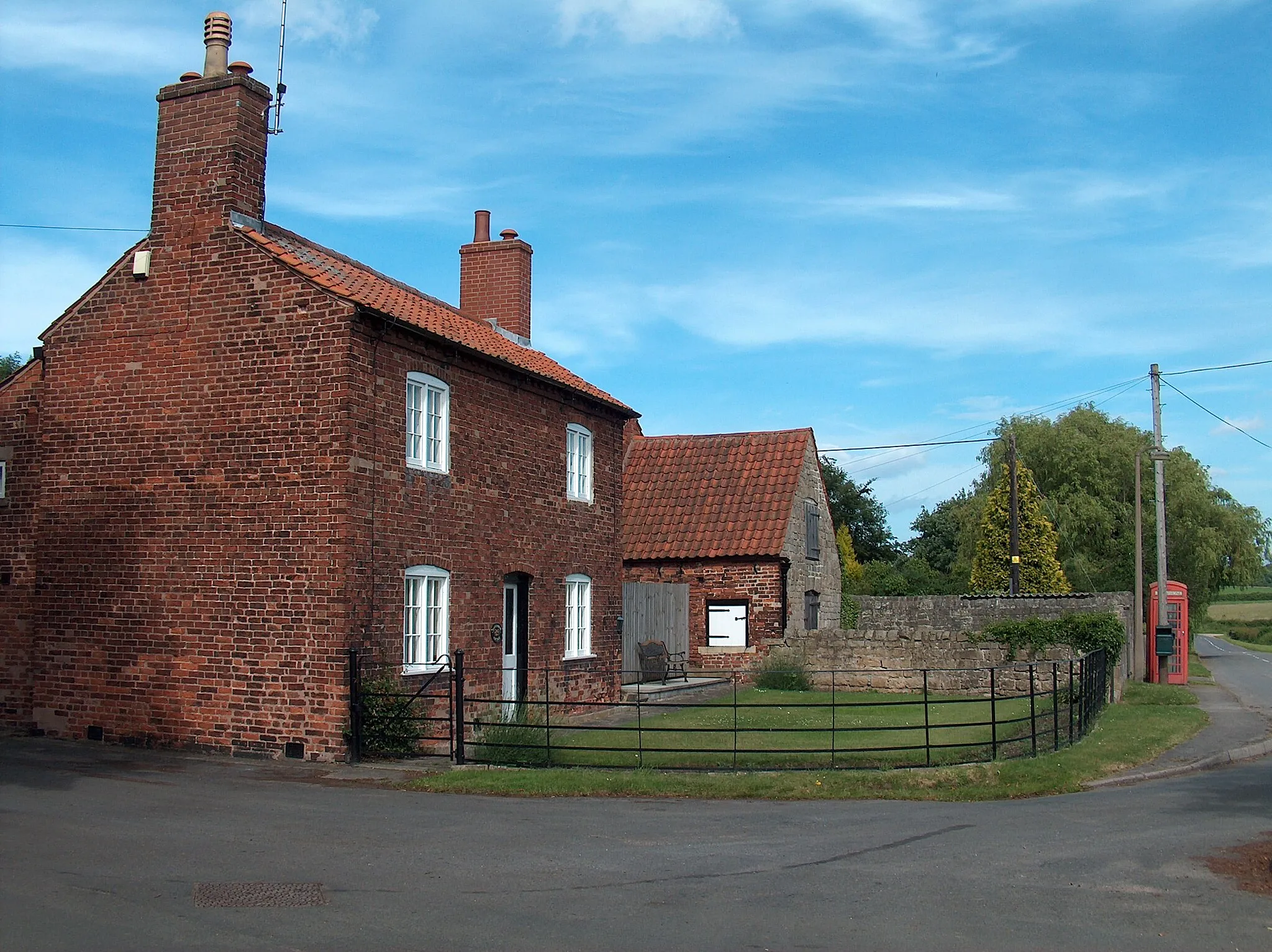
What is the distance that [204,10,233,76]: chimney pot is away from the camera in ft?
53.7

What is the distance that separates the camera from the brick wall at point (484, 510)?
602 inches

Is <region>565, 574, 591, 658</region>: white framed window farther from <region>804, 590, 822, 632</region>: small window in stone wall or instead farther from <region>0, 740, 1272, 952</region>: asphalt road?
<region>804, 590, 822, 632</region>: small window in stone wall

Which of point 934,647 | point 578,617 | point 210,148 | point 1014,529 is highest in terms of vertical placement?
point 210,148

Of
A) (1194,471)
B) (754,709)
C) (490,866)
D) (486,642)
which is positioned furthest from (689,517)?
(1194,471)

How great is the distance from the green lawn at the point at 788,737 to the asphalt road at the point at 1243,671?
23.3 feet

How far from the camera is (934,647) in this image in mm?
26219

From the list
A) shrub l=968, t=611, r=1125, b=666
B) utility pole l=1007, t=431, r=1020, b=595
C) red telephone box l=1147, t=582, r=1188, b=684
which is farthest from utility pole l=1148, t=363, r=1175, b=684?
utility pole l=1007, t=431, r=1020, b=595

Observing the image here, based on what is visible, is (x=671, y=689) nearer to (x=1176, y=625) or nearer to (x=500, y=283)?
(x=500, y=283)

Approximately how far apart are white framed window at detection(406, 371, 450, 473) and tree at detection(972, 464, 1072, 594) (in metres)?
29.4

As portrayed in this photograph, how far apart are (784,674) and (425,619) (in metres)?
11.3

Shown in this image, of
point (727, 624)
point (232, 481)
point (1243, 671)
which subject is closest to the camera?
point (232, 481)

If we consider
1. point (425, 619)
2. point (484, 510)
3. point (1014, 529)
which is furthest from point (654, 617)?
point (1014, 529)

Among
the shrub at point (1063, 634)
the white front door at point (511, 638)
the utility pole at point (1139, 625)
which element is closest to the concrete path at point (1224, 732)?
the utility pole at point (1139, 625)

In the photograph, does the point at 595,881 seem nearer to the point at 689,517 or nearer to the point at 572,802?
the point at 572,802
